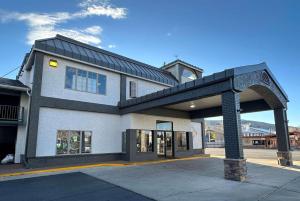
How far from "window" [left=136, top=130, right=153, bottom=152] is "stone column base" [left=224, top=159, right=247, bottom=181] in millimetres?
8412

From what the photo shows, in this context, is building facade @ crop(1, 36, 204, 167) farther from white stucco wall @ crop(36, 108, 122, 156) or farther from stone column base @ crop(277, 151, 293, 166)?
stone column base @ crop(277, 151, 293, 166)

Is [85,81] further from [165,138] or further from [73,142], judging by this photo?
[165,138]

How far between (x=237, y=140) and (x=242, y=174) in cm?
145

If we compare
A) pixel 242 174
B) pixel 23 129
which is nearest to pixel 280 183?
pixel 242 174

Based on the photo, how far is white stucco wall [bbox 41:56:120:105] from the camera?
14.4 metres

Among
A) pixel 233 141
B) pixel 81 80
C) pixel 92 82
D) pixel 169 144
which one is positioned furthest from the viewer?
pixel 169 144

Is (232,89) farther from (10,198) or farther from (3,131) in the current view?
(3,131)

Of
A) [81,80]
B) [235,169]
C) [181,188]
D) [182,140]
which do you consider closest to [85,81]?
[81,80]

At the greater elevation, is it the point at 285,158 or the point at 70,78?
the point at 70,78

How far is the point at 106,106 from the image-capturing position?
55.6 feet

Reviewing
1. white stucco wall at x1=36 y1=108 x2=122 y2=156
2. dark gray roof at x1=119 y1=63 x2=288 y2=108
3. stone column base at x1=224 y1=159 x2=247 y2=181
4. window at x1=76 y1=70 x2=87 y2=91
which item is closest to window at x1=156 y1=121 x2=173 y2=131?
white stucco wall at x1=36 y1=108 x2=122 y2=156

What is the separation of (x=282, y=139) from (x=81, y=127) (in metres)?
13.8

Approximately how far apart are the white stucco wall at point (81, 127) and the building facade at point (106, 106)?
0.19ft

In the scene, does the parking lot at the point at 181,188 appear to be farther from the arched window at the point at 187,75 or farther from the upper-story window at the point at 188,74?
the upper-story window at the point at 188,74
